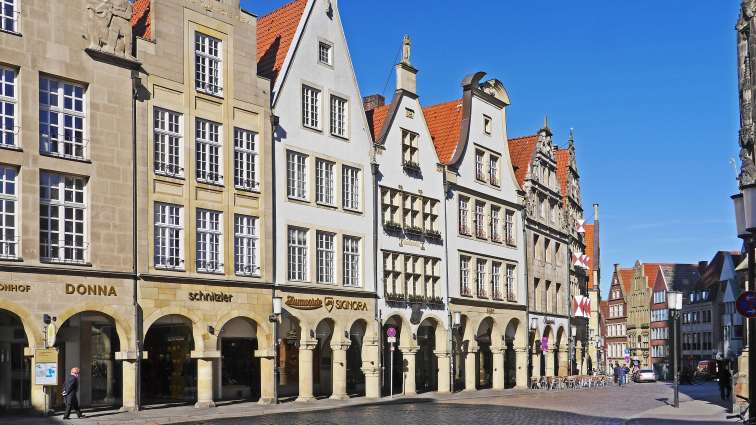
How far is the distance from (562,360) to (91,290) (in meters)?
38.3

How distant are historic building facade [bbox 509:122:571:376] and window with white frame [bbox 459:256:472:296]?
7637 millimetres

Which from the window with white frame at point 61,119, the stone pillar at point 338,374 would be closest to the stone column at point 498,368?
the stone pillar at point 338,374

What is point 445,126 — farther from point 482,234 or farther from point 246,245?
point 246,245

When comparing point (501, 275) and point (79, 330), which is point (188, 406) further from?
point (501, 275)

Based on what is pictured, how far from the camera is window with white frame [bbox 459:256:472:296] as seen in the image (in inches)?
1812

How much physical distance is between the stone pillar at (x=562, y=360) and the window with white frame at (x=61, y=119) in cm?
3900

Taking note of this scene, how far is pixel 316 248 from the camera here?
119ft


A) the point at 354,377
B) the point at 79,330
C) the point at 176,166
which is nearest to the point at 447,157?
the point at 354,377

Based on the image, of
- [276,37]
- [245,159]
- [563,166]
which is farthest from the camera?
[563,166]

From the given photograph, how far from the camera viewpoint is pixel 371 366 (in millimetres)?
38312

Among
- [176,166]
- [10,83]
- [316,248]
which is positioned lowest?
[316,248]

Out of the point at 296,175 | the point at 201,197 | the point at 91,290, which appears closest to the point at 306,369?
the point at 296,175

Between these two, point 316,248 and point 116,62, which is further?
point 316,248

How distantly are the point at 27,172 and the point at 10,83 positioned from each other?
2589mm
